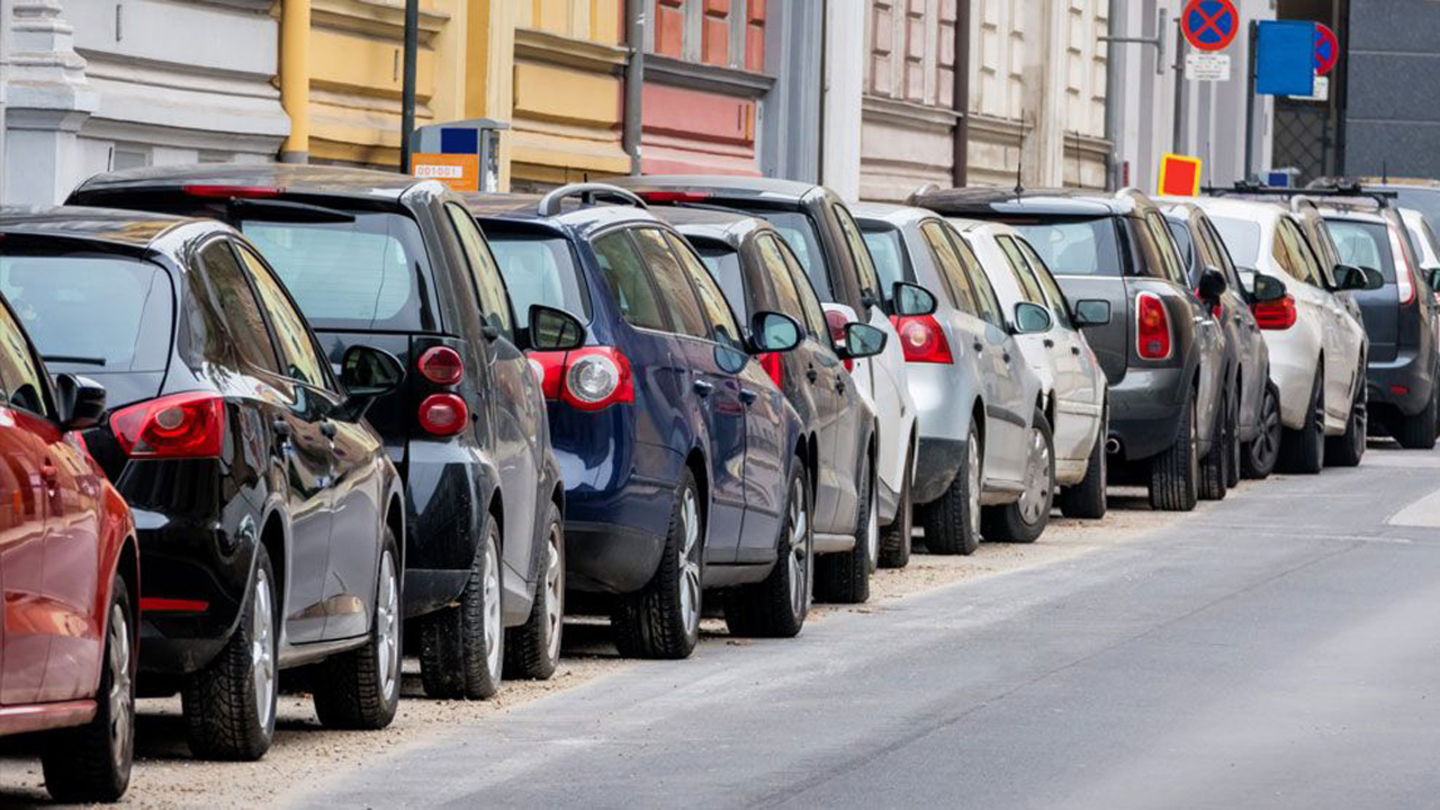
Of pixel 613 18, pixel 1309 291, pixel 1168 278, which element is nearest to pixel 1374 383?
pixel 1309 291

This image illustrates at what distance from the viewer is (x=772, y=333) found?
14523mm

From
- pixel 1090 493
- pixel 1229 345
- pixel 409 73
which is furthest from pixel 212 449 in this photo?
pixel 409 73

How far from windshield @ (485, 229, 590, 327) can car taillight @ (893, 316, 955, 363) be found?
5415 millimetres

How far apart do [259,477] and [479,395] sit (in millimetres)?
2044

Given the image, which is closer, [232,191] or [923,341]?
[232,191]

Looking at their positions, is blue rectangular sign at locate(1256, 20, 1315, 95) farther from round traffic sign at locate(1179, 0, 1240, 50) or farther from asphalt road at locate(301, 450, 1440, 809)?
asphalt road at locate(301, 450, 1440, 809)

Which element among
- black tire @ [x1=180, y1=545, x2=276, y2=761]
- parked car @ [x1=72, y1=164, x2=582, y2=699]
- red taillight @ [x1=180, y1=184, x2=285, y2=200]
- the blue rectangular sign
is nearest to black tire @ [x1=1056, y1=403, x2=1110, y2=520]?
parked car @ [x1=72, y1=164, x2=582, y2=699]

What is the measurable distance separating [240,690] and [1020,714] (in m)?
2.78

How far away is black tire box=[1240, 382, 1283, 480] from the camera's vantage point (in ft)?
88.3

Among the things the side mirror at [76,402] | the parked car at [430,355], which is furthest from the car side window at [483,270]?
the side mirror at [76,402]

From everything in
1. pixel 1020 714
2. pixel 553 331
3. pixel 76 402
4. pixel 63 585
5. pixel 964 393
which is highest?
pixel 553 331

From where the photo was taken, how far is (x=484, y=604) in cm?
1174

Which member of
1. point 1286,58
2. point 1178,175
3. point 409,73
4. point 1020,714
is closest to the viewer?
point 1020,714

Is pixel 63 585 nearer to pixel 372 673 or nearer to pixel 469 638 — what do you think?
pixel 372 673
